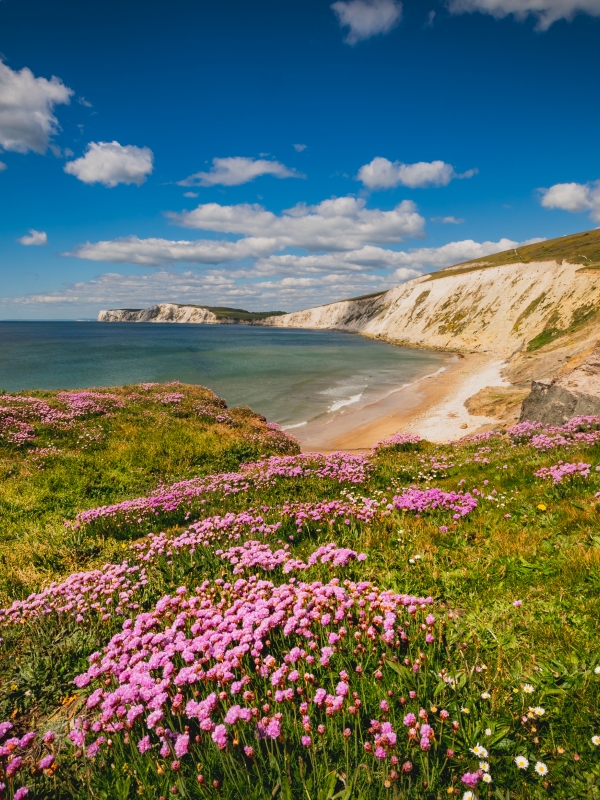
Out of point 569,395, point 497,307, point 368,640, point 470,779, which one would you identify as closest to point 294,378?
point 569,395

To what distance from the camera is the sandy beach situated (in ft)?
88.8

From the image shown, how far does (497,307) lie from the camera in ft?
307

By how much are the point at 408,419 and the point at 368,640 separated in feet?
100

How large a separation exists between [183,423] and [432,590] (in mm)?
16996

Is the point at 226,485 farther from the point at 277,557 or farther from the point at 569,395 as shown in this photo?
the point at 569,395

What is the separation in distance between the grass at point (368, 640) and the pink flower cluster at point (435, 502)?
0.46 ft

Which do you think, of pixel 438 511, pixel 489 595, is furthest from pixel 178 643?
pixel 438 511

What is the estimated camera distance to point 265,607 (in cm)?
→ 394

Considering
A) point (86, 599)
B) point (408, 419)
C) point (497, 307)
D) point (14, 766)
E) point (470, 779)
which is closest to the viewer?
point (470, 779)

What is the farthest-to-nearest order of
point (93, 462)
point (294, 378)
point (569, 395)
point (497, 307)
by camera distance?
point (497, 307) → point (294, 378) → point (93, 462) → point (569, 395)

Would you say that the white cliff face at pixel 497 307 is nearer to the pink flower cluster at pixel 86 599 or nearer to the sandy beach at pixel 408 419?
the sandy beach at pixel 408 419

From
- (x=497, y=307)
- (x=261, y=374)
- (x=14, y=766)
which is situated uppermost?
(x=497, y=307)

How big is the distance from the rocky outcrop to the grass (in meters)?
4.79

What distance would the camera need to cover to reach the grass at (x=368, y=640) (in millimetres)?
2688
